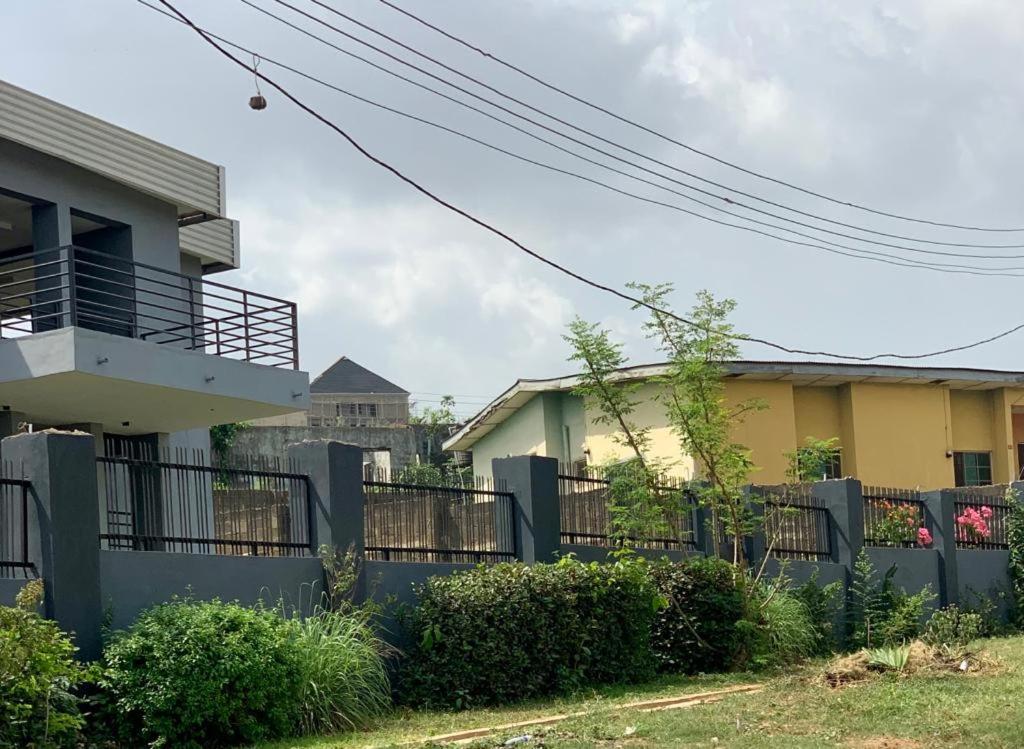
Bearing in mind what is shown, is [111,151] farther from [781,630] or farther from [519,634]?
[781,630]

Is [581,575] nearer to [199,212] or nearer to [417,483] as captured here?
[417,483]

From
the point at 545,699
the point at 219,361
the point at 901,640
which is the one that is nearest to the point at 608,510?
the point at 545,699

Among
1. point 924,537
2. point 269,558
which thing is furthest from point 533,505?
→ point 924,537

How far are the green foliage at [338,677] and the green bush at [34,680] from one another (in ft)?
6.89

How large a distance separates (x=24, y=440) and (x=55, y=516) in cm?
71

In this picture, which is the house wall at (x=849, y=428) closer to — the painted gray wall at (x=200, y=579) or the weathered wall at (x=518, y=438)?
the weathered wall at (x=518, y=438)

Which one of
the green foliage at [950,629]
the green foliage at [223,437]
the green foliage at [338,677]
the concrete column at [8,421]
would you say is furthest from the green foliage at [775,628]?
the green foliage at [223,437]

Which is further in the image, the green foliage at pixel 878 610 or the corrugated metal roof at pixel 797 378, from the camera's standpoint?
the corrugated metal roof at pixel 797 378

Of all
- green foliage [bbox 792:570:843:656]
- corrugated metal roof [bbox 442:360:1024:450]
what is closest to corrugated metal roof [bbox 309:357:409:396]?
corrugated metal roof [bbox 442:360:1024:450]

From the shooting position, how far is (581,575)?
14797mm

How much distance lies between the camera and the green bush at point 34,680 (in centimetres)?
986

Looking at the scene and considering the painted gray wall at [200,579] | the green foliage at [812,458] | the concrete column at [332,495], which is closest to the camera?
the painted gray wall at [200,579]

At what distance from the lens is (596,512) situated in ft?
57.7

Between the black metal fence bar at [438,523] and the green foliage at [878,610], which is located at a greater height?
the black metal fence bar at [438,523]
